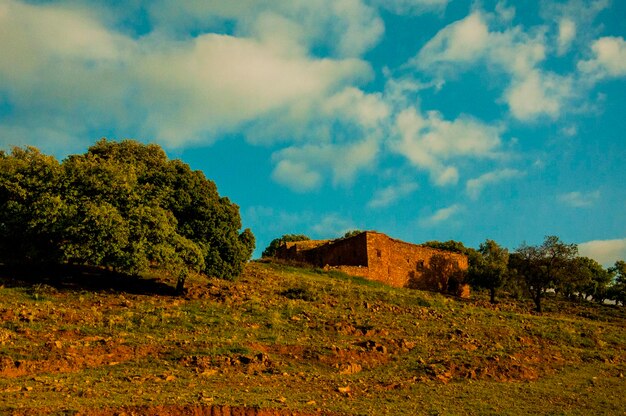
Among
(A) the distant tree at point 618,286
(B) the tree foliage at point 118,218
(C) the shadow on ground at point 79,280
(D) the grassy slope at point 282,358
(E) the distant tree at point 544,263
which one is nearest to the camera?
(D) the grassy slope at point 282,358

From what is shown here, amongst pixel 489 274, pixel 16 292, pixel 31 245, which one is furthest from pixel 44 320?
pixel 489 274

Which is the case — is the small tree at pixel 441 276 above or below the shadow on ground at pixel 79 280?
above

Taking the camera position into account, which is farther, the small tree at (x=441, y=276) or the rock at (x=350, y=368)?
the small tree at (x=441, y=276)

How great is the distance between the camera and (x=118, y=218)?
2245cm

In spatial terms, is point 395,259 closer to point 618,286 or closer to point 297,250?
point 297,250

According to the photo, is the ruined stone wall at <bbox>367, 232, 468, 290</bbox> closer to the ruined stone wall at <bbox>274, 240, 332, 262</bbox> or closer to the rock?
the ruined stone wall at <bbox>274, 240, 332, 262</bbox>

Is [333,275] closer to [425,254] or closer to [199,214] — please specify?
[425,254]

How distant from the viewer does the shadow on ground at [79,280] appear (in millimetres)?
23922

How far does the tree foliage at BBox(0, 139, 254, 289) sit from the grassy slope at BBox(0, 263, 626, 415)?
189 centimetres

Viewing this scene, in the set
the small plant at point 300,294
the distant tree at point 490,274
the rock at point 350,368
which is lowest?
the rock at point 350,368

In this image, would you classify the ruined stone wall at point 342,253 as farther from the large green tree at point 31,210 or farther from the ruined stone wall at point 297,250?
the large green tree at point 31,210

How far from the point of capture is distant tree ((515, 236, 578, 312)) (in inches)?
1843

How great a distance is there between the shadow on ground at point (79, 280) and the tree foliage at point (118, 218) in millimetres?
1015

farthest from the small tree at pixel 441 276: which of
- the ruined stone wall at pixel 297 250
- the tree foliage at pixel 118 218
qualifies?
the tree foliage at pixel 118 218
